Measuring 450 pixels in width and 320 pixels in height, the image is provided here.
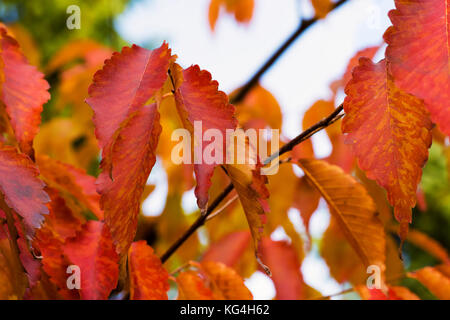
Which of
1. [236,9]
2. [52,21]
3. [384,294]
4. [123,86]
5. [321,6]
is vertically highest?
[52,21]

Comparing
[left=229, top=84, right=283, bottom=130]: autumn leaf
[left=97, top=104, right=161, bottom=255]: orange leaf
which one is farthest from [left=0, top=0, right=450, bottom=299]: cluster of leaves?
[left=229, top=84, right=283, bottom=130]: autumn leaf

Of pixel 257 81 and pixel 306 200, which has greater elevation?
pixel 257 81

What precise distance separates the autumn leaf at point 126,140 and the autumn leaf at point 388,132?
0.15 m

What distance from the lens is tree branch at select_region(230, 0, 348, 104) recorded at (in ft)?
3.39

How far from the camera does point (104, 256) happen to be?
500mm

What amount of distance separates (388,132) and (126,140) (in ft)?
0.65

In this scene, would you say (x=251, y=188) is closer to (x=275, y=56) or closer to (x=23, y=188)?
(x=23, y=188)

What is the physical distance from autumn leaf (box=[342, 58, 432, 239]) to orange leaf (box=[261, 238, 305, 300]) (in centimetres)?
49

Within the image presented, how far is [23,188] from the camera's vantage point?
1.22ft

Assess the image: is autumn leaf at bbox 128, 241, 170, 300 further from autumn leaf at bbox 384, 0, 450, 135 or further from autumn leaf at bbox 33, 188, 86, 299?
autumn leaf at bbox 384, 0, 450, 135

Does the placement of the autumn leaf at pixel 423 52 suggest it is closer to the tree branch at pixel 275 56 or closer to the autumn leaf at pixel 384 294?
the autumn leaf at pixel 384 294

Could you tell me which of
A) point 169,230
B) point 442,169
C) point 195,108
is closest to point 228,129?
point 195,108

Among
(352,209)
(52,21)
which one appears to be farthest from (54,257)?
(52,21)
